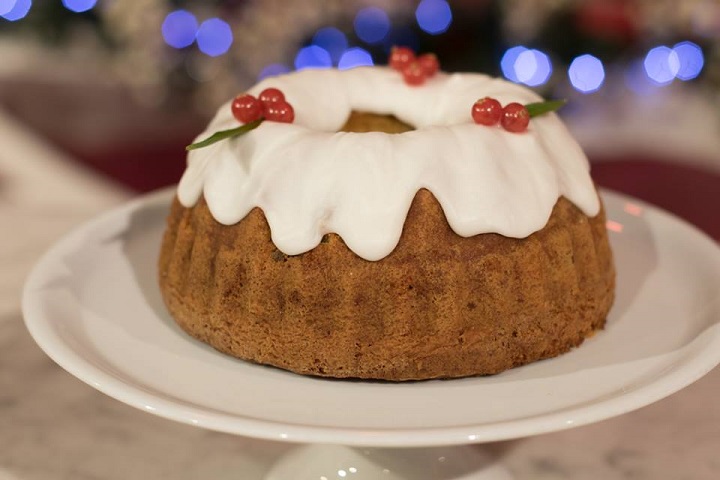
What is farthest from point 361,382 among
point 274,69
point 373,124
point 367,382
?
point 274,69

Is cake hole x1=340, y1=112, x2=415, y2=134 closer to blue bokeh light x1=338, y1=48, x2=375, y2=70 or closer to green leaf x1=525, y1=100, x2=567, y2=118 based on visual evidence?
green leaf x1=525, y1=100, x2=567, y2=118

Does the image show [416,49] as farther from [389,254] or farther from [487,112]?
[389,254]

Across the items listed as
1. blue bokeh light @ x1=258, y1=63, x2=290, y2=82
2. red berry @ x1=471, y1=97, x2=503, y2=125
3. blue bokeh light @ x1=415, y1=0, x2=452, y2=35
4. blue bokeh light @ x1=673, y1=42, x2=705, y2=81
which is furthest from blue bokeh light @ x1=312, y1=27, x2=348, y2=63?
red berry @ x1=471, y1=97, x2=503, y2=125

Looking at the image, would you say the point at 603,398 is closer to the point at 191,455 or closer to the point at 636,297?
the point at 636,297

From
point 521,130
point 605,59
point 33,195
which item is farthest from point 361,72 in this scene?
point 605,59

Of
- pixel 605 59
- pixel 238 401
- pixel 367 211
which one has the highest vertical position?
pixel 367 211
